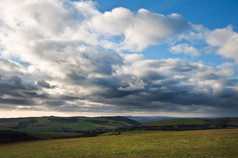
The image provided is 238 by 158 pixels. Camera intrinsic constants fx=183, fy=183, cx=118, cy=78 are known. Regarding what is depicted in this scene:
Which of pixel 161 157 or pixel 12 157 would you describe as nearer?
pixel 161 157

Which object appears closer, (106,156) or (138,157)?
(138,157)

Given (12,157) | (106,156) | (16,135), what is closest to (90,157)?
(106,156)

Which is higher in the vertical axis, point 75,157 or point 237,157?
point 237,157

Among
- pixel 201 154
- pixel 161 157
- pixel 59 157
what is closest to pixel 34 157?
pixel 59 157

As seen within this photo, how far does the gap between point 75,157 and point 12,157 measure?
64.1 ft

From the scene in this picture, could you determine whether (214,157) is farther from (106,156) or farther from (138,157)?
(106,156)

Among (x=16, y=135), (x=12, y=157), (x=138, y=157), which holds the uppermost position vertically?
(x=138, y=157)

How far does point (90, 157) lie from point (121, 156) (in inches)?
293

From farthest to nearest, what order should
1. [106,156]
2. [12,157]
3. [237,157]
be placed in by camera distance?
[12,157] → [106,156] → [237,157]

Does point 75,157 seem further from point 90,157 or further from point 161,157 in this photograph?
point 161,157

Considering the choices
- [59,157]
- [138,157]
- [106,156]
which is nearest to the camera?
[138,157]

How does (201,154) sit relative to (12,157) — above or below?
above

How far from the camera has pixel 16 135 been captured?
505 feet

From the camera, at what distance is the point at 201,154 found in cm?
3697
